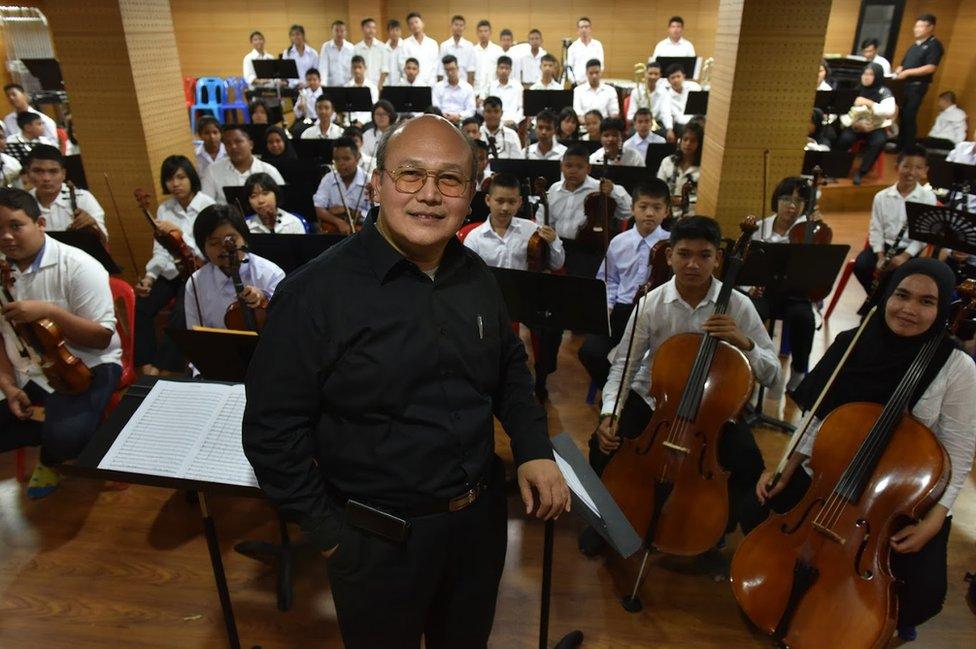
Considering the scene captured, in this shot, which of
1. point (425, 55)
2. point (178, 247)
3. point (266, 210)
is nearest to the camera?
point (178, 247)

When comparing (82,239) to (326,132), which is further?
(326,132)

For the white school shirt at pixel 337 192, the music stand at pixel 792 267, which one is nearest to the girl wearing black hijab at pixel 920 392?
the music stand at pixel 792 267

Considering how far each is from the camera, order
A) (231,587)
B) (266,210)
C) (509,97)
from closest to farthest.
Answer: (231,587) → (266,210) → (509,97)

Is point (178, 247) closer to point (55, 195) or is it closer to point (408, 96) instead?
point (55, 195)

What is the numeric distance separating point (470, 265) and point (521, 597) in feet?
4.97

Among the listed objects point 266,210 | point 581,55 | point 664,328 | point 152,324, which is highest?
Result: point 581,55

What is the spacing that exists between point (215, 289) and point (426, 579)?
2057 mm

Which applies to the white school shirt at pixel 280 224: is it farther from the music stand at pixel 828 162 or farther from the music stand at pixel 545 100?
the music stand at pixel 545 100

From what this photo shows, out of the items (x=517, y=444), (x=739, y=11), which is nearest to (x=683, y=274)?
(x=517, y=444)

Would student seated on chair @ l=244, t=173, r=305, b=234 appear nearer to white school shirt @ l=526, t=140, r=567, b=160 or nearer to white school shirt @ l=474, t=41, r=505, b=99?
white school shirt @ l=526, t=140, r=567, b=160

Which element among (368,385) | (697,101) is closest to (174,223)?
(368,385)

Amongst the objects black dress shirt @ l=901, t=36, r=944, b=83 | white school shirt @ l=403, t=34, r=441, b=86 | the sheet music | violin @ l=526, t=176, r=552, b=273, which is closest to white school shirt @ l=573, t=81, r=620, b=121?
white school shirt @ l=403, t=34, r=441, b=86

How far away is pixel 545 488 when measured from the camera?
4.99 feet

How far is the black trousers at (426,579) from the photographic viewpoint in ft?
4.78
